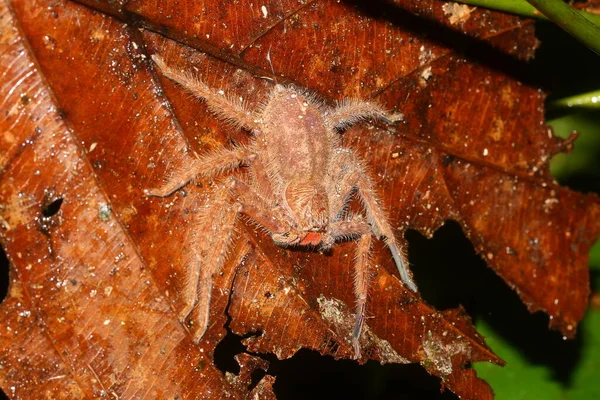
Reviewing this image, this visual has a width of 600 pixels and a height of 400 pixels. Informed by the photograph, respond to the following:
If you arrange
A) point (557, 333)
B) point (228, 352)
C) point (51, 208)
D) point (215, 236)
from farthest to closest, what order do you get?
point (557, 333)
point (228, 352)
point (215, 236)
point (51, 208)

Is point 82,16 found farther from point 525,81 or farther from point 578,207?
point 578,207

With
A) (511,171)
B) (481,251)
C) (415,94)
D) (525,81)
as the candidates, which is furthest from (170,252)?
(525,81)

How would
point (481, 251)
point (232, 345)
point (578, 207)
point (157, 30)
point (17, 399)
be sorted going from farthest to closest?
1. point (578, 207)
2. point (481, 251)
3. point (232, 345)
4. point (157, 30)
5. point (17, 399)

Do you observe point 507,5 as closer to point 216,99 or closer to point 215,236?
point 216,99

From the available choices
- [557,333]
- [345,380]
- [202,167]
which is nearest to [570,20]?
[202,167]

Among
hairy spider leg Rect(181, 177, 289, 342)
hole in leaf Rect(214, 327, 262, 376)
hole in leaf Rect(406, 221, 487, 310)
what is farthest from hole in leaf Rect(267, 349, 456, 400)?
hairy spider leg Rect(181, 177, 289, 342)

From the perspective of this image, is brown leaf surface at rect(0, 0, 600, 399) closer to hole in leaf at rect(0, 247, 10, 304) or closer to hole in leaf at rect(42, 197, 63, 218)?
hole in leaf at rect(42, 197, 63, 218)
